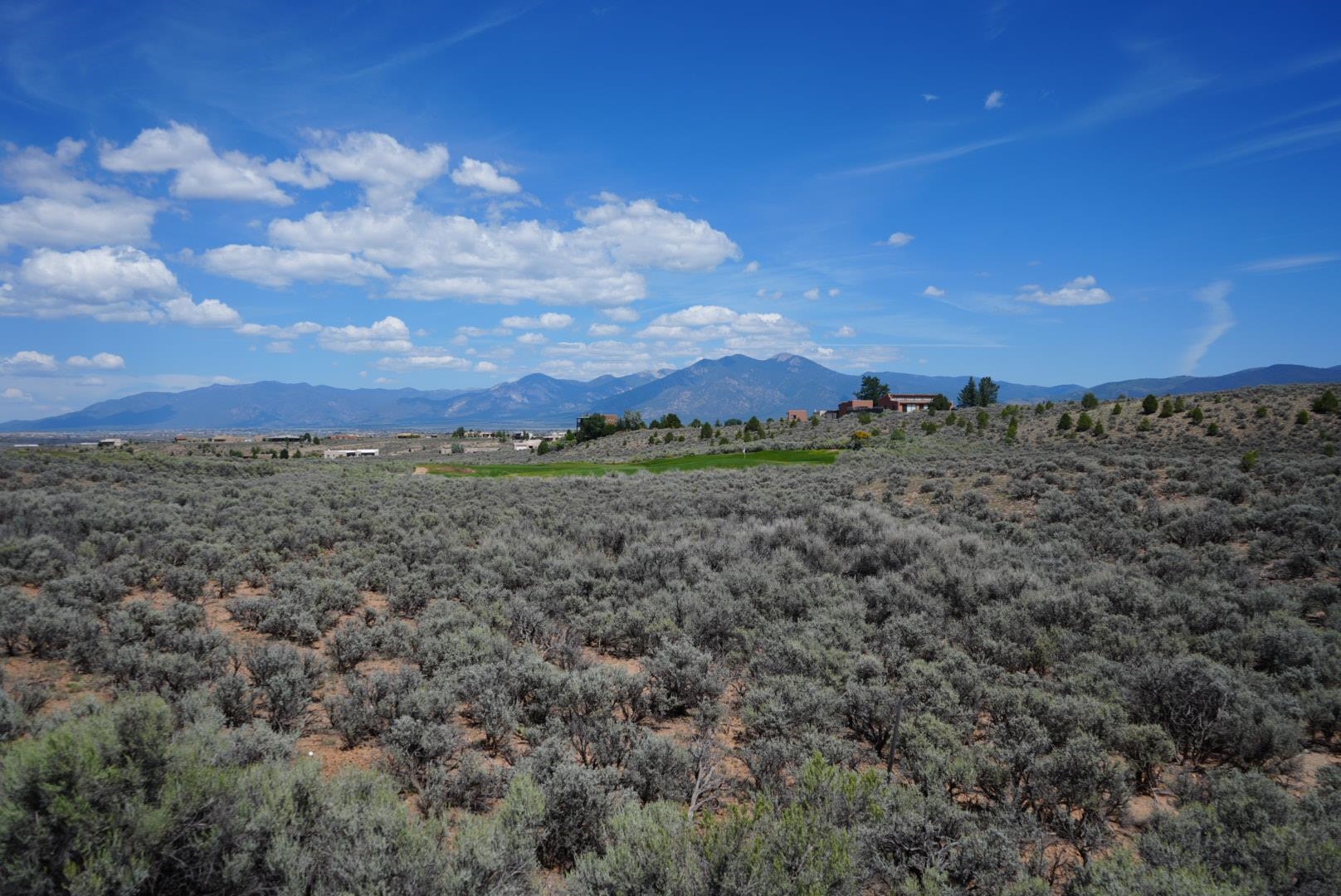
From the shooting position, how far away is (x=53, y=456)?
2859cm

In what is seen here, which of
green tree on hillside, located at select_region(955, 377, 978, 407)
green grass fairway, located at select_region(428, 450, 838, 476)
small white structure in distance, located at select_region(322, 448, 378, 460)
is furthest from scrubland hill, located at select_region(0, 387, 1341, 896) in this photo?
green tree on hillside, located at select_region(955, 377, 978, 407)

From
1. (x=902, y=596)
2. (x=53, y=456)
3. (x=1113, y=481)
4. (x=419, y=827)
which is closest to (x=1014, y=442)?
(x=1113, y=481)

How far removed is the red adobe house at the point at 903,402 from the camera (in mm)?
104069

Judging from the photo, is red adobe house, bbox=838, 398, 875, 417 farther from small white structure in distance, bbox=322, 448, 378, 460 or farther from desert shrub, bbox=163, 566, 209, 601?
desert shrub, bbox=163, 566, 209, 601

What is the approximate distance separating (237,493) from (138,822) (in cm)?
1897

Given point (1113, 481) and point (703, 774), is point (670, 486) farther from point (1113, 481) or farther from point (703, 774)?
point (703, 774)

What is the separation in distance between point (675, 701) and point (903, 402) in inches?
4333

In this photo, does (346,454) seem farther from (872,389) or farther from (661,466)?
(872,389)

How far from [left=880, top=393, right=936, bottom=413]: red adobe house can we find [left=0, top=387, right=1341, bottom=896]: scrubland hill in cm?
9195

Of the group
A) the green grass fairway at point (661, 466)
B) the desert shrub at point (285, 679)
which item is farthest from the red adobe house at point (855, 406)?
the desert shrub at point (285, 679)

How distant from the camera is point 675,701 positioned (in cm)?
712

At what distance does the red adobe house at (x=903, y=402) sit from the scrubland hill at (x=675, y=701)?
3620 inches

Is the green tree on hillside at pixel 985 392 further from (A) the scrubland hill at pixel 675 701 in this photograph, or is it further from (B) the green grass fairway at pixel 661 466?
(A) the scrubland hill at pixel 675 701

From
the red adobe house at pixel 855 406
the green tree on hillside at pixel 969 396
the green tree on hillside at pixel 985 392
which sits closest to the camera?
the green tree on hillside at pixel 985 392
